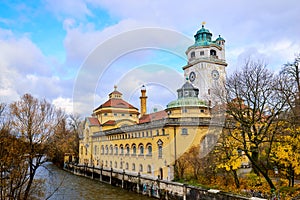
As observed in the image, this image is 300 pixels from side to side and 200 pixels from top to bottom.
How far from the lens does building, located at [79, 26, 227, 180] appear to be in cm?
2920

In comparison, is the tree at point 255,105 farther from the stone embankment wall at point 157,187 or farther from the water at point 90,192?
the water at point 90,192

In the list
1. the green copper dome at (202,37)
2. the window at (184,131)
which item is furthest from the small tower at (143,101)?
the window at (184,131)

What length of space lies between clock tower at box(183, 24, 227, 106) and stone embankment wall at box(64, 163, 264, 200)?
2135 cm

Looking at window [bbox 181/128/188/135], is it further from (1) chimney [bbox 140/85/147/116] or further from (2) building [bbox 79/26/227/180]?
(1) chimney [bbox 140/85/147/116]

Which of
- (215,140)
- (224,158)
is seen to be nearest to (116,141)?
(215,140)

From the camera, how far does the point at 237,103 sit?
64.7ft

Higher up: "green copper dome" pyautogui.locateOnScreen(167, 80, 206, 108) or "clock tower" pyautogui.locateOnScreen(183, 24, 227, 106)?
"clock tower" pyautogui.locateOnScreen(183, 24, 227, 106)

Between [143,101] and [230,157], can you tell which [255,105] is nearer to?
[230,157]

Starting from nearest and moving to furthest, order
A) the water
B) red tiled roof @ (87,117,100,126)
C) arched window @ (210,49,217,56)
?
the water
arched window @ (210,49,217,56)
red tiled roof @ (87,117,100,126)

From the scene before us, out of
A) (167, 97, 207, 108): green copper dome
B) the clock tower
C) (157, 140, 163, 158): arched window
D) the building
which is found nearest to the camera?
the building

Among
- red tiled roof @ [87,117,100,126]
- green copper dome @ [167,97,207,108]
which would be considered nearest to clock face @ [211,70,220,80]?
green copper dome @ [167,97,207,108]

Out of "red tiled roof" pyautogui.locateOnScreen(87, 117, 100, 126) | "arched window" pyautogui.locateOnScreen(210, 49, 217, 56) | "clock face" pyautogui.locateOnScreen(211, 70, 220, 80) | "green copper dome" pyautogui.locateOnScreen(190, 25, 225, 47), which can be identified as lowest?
"red tiled roof" pyautogui.locateOnScreen(87, 117, 100, 126)

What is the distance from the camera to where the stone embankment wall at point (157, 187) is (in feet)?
63.2

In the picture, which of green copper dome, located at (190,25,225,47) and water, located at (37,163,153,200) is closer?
water, located at (37,163,153,200)
